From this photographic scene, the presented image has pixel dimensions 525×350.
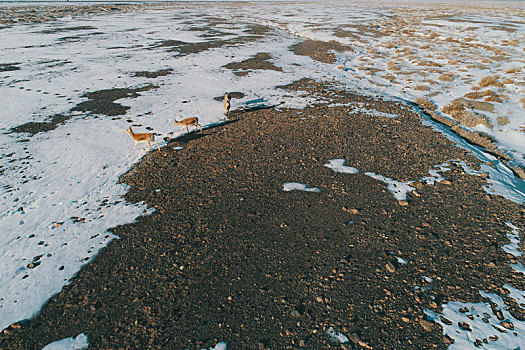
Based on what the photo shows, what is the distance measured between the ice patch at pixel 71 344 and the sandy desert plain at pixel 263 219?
0.07ft

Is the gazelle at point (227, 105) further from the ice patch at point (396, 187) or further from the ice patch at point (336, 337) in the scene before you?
the ice patch at point (336, 337)

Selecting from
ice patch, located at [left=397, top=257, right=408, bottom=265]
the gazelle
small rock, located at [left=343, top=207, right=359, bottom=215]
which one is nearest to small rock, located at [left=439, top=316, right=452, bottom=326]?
ice patch, located at [left=397, top=257, right=408, bottom=265]

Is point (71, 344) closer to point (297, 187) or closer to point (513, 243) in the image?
point (297, 187)

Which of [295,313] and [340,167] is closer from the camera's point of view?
[295,313]

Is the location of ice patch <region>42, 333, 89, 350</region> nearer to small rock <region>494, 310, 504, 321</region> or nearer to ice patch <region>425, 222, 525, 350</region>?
ice patch <region>425, 222, 525, 350</region>

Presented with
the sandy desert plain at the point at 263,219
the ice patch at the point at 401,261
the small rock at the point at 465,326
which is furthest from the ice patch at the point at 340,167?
the small rock at the point at 465,326

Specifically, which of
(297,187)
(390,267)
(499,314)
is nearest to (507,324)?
(499,314)

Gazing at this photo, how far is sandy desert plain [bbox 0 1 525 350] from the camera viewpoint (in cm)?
559

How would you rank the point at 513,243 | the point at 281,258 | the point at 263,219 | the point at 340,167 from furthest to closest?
1. the point at 340,167
2. the point at 263,219
3. the point at 513,243
4. the point at 281,258

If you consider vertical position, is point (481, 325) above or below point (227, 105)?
below

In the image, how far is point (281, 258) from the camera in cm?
695

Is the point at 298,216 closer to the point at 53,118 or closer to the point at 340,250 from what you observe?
the point at 340,250

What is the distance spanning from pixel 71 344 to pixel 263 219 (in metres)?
5.13

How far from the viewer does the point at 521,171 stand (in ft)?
35.7
